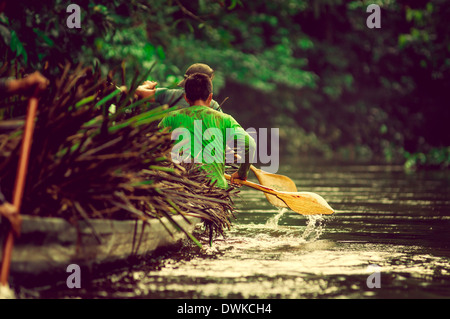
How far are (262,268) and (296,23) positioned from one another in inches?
1248

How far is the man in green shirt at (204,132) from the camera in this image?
24.5ft

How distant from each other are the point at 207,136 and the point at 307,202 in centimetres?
164

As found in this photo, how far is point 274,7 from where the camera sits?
33000 mm

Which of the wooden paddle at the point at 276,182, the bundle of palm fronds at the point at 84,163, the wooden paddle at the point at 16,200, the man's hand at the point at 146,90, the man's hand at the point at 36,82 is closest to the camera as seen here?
the wooden paddle at the point at 16,200

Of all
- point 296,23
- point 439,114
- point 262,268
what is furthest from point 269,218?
point 296,23

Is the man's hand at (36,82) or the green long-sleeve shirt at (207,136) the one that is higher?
the man's hand at (36,82)

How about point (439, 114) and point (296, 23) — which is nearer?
point (439, 114)

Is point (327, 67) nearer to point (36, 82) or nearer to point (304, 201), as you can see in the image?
point (304, 201)

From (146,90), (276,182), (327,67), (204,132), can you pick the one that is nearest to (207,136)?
(204,132)

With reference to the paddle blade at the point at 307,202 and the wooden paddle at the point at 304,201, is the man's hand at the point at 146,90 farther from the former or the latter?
the paddle blade at the point at 307,202

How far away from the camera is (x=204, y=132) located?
24.6 feet

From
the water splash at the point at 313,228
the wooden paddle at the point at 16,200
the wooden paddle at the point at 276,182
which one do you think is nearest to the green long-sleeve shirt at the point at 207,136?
the water splash at the point at 313,228

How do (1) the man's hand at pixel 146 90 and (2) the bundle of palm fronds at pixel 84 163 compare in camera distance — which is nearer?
(2) the bundle of palm fronds at pixel 84 163

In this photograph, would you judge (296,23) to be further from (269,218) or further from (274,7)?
Result: (269,218)
